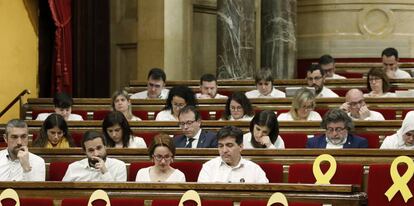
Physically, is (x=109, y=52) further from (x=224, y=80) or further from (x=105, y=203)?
(x=105, y=203)

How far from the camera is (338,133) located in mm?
8609

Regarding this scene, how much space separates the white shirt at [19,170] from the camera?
8.38 metres

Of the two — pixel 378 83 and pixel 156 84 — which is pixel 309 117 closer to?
pixel 378 83

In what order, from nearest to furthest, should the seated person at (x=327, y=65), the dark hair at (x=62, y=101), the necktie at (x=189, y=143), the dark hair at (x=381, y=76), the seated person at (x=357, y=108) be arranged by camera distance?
the necktie at (x=189, y=143) < the seated person at (x=357, y=108) < the dark hair at (x=62, y=101) < the dark hair at (x=381, y=76) < the seated person at (x=327, y=65)

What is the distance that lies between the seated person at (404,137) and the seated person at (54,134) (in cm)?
263

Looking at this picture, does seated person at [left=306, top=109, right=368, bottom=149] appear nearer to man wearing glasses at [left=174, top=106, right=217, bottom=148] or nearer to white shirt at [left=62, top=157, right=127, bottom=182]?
man wearing glasses at [left=174, top=106, right=217, bottom=148]

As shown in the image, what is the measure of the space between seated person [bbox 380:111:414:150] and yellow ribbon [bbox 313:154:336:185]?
0.92 meters

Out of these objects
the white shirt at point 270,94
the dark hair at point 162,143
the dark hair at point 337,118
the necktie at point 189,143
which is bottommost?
the necktie at point 189,143

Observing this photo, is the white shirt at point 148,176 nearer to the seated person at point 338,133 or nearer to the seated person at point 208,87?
the seated person at point 338,133

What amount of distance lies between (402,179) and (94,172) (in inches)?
86.6

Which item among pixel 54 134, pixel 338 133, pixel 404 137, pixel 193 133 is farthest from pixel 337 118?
pixel 54 134

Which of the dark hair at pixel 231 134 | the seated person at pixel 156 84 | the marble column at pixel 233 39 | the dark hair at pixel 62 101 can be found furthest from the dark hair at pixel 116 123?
the marble column at pixel 233 39

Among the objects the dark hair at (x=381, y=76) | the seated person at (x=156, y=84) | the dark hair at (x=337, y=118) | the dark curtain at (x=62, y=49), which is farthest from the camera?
the dark curtain at (x=62, y=49)

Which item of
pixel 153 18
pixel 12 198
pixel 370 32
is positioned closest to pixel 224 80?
pixel 153 18
